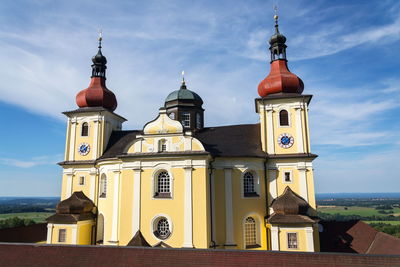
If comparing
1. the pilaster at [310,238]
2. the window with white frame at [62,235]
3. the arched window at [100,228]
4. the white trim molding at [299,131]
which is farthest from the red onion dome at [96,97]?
the pilaster at [310,238]

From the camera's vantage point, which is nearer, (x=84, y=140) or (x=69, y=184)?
(x=69, y=184)

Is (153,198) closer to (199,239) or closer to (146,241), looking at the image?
(146,241)

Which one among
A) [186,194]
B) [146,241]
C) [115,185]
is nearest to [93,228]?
[115,185]

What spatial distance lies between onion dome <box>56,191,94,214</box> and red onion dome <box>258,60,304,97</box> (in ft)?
57.1

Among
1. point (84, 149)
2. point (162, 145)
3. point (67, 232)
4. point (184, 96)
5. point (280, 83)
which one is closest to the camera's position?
point (162, 145)

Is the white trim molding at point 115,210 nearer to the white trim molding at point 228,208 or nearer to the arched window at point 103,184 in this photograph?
the arched window at point 103,184

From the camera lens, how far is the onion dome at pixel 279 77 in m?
24.4

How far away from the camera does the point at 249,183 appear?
2306 cm

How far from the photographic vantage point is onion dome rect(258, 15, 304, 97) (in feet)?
80.0

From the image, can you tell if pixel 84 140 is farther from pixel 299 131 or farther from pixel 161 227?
pixel 299 131

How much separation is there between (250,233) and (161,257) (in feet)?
34.0

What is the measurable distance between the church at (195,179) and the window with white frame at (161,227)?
0.07 m

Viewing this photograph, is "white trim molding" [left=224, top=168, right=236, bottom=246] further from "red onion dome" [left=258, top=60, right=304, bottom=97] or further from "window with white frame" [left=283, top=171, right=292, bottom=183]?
"red onion dome" [left=258, top=60, right=304, bottom=97]

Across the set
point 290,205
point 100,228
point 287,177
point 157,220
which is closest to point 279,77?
point 287,177
